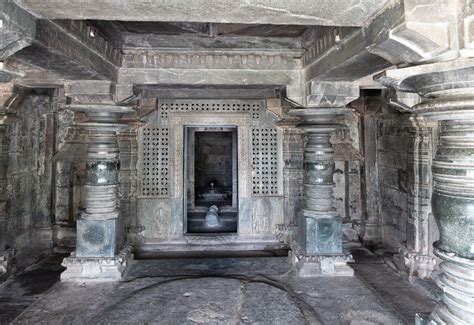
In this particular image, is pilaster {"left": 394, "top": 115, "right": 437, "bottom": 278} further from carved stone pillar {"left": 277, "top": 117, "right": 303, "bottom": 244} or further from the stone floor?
carved stone pillar {"left": 277, "top": 117, "right": 303, "bottom": 244}

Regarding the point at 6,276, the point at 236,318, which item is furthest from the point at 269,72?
the point at 6,276

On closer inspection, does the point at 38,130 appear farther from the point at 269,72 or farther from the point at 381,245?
the point at 381,245

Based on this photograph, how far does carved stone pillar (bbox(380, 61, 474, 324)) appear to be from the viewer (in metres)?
1.80

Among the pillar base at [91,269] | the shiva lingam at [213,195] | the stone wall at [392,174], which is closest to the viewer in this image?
the pillar base at [91,269]

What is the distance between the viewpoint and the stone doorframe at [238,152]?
608 centimetres

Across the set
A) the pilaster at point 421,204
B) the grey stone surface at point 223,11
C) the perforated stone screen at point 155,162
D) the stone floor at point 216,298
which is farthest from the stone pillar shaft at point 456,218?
the perforated stone screen at point 155,162

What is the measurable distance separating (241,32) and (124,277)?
11.1ft

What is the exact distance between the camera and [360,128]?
6.62m

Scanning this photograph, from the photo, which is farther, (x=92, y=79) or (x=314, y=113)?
(x=314, y=113)

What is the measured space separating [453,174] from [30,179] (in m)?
6.56

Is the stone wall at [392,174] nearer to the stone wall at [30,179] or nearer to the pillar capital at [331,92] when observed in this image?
the pillar capital at [331,92]

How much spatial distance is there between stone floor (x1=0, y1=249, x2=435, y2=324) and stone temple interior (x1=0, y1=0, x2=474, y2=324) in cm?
3

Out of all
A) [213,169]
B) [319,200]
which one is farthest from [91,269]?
[213,169]

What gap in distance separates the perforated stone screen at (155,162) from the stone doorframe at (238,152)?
0.46ft
